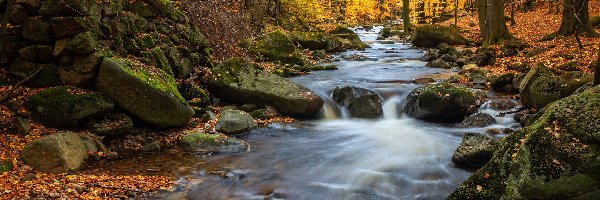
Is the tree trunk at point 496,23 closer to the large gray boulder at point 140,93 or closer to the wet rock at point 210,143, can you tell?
the wet rock at point 210,143

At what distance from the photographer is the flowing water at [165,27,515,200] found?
731cm

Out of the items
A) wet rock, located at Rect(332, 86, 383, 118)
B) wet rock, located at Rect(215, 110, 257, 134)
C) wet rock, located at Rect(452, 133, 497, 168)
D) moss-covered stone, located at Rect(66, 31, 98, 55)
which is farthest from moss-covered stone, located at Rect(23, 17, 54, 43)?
wet rock, located at Rect(452, 133, 497, 168)

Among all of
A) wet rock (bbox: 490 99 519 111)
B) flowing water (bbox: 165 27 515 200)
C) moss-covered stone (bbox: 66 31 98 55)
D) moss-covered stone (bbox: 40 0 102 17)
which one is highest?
moss-covered stone (bbox: 40 0 102 17)

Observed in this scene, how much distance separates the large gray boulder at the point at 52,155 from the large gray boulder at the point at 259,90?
5193 millimetres

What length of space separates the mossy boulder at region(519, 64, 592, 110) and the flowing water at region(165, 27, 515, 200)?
30.1 inches

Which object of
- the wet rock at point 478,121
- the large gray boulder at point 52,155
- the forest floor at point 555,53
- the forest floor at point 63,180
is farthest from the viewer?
the forest floor at point 555,53

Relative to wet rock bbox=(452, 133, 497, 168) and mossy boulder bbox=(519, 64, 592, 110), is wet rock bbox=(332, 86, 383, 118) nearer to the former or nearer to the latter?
mossy boulder bbox=(519, 64, 592, 110)

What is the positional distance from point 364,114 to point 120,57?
6.69 m

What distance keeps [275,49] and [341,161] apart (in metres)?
10.6

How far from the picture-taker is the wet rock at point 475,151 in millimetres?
7719

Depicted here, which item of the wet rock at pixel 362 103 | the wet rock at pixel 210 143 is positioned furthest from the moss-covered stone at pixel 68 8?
the wet rock at pixel 362 103

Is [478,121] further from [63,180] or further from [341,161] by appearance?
[63,180]

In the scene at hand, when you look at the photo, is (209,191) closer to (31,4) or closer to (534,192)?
(534,192)

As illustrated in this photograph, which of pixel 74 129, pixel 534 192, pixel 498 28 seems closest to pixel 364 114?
pixel 74 129
